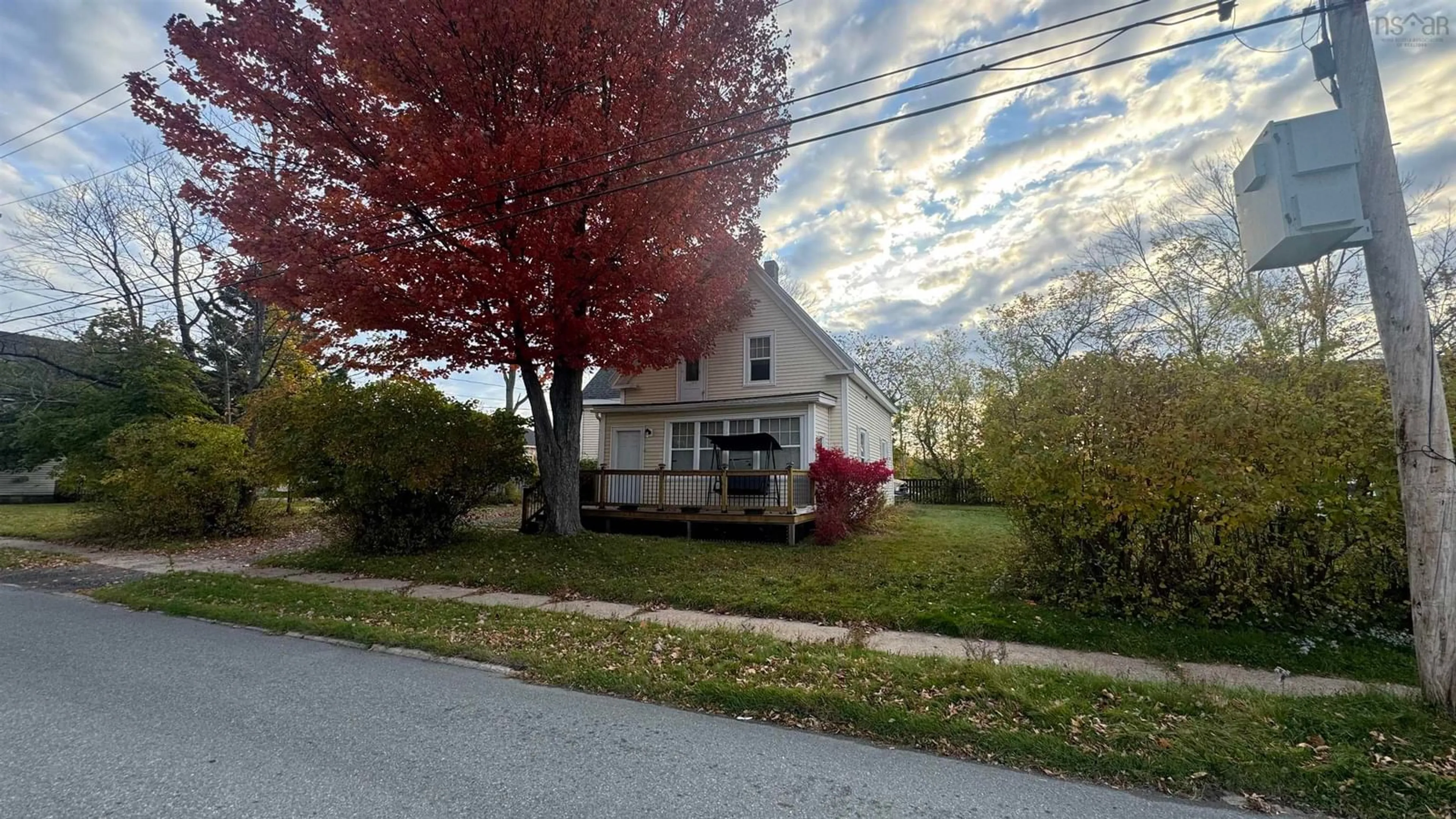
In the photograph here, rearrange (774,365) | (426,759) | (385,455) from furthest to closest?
(774,365) → (385,455) → (426,759)

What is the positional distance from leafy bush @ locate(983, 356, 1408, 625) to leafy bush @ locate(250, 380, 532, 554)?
27.9ft

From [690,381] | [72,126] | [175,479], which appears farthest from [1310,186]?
[175,479]

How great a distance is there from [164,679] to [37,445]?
15.3m

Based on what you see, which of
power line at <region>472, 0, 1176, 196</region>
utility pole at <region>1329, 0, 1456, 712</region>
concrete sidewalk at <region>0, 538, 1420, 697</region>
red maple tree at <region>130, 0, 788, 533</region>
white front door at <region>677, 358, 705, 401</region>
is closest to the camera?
utility pole at <region>1329, 0, 1456, 712</region>

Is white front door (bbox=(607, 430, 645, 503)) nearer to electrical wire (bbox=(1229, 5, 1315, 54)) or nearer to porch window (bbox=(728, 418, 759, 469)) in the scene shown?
porch window (bbox=(728, 418, 759, 469))

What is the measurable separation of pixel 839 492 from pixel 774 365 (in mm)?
4442

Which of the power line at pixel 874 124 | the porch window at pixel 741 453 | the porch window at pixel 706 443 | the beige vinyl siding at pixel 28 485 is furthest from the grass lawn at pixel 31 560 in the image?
the beige vinyl siding at pixel 28 485

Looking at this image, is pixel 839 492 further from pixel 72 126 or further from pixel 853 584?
pixel 72 126

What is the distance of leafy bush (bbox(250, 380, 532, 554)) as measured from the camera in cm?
943

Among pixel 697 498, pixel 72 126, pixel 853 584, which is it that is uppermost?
pixel 72 126

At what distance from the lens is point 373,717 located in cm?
368

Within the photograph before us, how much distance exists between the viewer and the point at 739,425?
1491cm

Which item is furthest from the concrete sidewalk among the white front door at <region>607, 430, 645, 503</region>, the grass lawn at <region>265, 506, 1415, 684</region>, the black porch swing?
the white front door at <region>607, 430, 645, 503</region>

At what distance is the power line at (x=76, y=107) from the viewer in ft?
27.9
